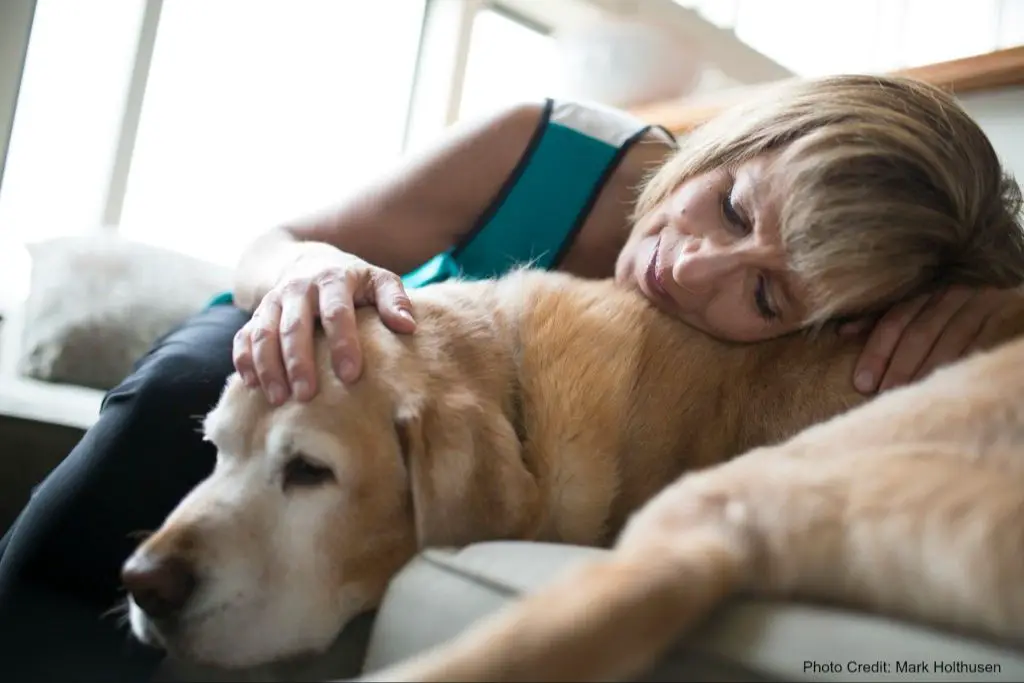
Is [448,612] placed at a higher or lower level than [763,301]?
lower

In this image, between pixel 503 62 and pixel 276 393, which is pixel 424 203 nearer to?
pixel 276 393

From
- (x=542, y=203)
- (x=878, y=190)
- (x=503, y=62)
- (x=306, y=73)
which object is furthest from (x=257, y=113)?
(x=878, y=190)

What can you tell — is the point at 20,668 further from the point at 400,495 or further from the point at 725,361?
the point at 725,361

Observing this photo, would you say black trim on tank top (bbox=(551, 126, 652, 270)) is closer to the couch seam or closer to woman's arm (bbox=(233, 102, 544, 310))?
woman's arm (bbox=(233, 102, 544, 310))

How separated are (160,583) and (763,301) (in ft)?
2.85

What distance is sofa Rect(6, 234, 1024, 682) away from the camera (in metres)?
0.56

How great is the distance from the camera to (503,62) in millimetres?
3465

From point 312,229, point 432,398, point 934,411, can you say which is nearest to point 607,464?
point 432,398

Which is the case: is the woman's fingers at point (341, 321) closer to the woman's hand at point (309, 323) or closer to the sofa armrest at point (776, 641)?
the woman's hand at point (309, 323)

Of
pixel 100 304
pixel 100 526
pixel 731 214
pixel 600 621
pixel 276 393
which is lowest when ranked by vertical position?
pixel 100 304

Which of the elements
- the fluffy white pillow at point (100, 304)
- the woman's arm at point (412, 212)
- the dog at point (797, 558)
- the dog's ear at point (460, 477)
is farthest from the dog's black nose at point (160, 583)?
the fluffy white pillow at point (100, 304)

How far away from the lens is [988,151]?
50.5 inches

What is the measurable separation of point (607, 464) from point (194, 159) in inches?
88.2

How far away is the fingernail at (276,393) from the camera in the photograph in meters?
0.98
